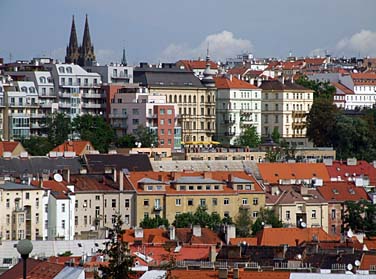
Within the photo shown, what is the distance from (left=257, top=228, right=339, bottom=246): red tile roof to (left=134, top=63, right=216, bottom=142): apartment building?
6292cm

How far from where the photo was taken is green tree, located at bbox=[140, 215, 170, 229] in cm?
7456

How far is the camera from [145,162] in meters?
90.0

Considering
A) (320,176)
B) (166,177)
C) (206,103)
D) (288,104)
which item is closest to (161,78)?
(206,103)

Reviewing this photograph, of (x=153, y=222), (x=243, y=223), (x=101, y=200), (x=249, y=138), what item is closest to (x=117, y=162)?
(x=101, y=200)

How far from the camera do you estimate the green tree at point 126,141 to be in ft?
362

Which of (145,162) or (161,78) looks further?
(161,78)

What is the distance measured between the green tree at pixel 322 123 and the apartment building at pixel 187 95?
21.7 feet

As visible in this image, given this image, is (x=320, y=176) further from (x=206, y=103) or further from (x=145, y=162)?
(x=206, y=103)

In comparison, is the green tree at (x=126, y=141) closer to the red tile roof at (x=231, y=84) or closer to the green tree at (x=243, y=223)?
the red tile roof at (x=231, y=84)

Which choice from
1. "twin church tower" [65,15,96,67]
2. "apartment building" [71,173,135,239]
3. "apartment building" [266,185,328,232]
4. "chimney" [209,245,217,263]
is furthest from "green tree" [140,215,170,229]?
"twin church tower" [65,15,96,67]

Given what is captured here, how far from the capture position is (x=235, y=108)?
133m

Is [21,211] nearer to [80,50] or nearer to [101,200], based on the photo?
[101,200]

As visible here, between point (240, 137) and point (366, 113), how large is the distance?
17.1m

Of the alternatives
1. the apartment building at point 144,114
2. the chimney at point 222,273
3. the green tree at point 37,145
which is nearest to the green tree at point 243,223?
the green tree at point 37,145
